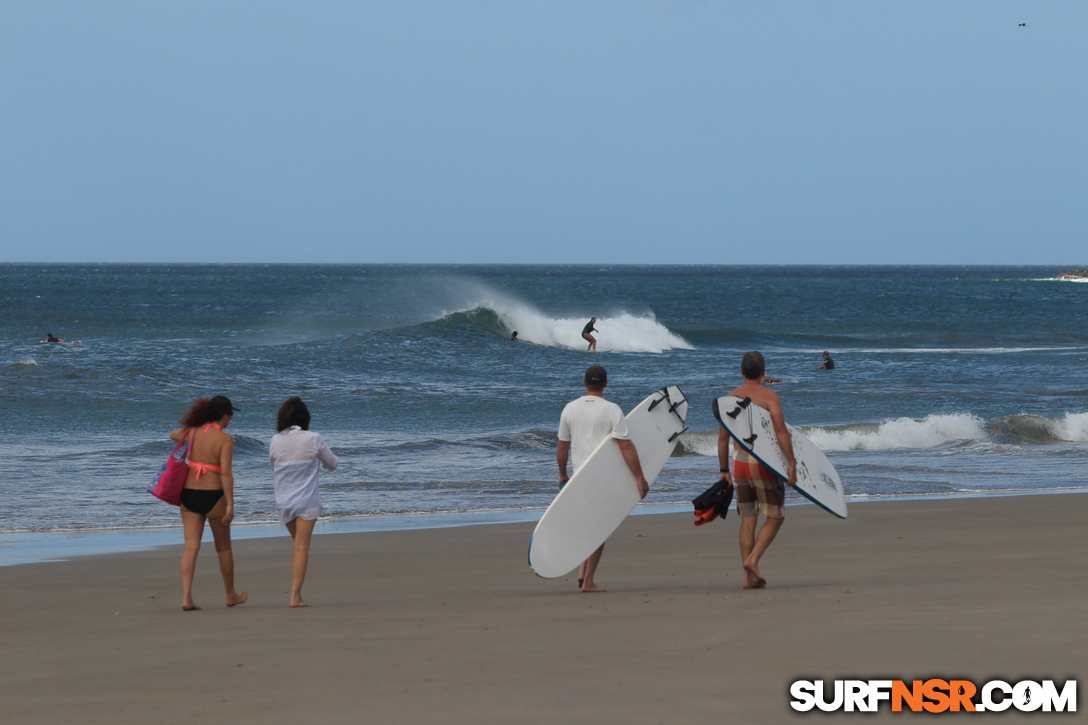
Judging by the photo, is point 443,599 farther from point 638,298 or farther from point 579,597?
point 638,298

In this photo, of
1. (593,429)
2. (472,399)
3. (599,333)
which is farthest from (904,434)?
(599,333)

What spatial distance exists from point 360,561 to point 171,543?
1.89 meters

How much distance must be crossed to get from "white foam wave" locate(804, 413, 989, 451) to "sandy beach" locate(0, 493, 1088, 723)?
7586 mm

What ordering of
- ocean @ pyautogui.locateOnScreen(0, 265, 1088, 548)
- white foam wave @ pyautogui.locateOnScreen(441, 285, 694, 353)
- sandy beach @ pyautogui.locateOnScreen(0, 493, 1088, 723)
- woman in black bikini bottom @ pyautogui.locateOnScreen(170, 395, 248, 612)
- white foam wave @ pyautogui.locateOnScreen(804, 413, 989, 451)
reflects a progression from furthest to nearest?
white foam wave @ pyautogui.locateOnScreen(441, 285, 694, 353) → white foam wave @ pyautogui.locateOnScreen(804, 413, 989, 451) → ocean @ pyautogui.locateOnScreen(0, 265, 1088, 548) → woman in black bikini bottom @ pyautogui.locateOnScreen(170, 395, 248, 612) → sandy beach @ pyautogui.locateOnScreen(0, 493, 1088, 723)

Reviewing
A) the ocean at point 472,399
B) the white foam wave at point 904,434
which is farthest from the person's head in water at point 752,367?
the white foam wave at point 904,434

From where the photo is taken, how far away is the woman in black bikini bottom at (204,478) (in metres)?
5.73

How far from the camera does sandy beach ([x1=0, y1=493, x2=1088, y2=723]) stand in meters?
3.92

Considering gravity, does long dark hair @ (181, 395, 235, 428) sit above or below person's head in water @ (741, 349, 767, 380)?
below

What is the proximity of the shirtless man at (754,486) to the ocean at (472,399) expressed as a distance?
4405mm

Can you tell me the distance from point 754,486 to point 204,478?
10.0 ft

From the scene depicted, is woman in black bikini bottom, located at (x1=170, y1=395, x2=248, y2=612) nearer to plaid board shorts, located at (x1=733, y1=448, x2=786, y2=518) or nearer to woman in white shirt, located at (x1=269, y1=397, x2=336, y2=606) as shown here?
woman in white shirt, located at (x1=269, y1=397, x2=336, y2=606)

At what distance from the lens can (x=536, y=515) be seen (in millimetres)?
9797

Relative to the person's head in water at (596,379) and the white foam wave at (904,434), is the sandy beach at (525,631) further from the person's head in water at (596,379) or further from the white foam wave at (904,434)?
the white foam wave at (904,434)

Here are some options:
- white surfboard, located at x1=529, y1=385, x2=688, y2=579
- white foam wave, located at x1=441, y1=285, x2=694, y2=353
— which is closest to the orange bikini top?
white surfboard, located at x1=529, y1=385, x2=688, y2=579
